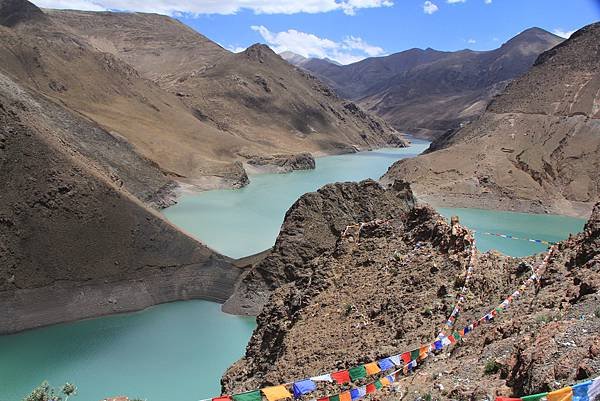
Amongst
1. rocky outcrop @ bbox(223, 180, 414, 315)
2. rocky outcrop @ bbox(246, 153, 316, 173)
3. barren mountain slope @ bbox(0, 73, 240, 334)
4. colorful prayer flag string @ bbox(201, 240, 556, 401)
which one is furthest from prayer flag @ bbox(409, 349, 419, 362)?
rocky outcrop @ bbox(246, 153, 316, 173)

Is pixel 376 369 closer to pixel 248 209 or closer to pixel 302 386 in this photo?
pixel 302 386

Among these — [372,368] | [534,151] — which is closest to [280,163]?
[534,151]

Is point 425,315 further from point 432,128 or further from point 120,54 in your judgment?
point 432,128

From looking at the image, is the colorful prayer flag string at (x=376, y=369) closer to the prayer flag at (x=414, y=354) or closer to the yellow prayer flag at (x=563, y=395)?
the prayer flag at (x=414, y=354)

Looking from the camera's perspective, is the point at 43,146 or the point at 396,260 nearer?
the point at 396,260

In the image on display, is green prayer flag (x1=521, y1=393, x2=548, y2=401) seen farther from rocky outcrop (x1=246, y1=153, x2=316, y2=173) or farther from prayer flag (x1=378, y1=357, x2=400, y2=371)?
rocky outcrop (x1=246, y1=153, x2=316, y2=173)

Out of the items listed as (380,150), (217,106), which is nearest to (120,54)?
(217,106)
